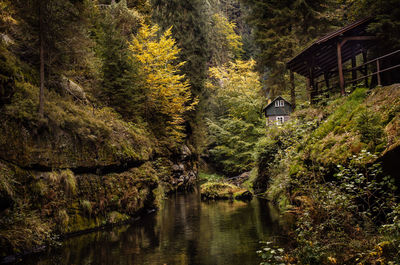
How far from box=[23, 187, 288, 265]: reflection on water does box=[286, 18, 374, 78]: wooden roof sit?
773 cm

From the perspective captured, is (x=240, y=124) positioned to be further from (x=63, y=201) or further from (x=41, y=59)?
(x=63, y=201)

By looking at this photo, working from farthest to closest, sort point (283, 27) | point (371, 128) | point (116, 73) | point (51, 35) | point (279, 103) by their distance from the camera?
1. point (279, 103)
2. point (283, 27)
3. point (116, 73)
4. point (51, 35)
5. point (371, 128)

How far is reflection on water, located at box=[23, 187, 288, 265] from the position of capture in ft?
25.3

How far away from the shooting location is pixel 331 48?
1495cm

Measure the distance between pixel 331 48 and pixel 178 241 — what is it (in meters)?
11.8

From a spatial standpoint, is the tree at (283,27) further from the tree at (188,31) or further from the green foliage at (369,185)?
the green foliage at (369,185)

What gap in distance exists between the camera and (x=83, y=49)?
39.8ft

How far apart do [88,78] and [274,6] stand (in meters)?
16.0

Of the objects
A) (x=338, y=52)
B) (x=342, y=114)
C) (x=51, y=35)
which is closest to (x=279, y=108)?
(x=338, y=52)

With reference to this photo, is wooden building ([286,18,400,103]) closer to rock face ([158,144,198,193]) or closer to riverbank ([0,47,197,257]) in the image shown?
riverbank ([0,47,197,257])

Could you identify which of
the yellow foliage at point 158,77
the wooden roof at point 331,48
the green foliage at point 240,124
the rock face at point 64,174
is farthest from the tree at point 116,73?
the green foliage at point 240,124

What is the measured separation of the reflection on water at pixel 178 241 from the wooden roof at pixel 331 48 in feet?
25.4

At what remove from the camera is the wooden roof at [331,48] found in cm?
1275

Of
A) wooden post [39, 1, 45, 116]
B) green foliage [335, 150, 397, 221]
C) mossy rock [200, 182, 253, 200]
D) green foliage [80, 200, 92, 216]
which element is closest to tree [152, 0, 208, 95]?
mossy rock [200, 182, 253, 200]
